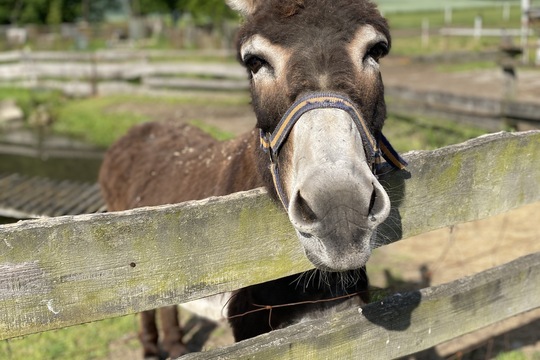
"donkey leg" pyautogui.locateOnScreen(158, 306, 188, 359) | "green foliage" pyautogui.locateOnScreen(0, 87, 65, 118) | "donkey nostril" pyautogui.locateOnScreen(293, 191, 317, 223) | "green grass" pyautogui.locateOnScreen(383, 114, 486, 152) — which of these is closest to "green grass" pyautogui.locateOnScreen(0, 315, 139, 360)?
"donkey leg" pyautogui.locateOnScreen(158, 306, 188, 359)

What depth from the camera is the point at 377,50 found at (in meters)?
2.44

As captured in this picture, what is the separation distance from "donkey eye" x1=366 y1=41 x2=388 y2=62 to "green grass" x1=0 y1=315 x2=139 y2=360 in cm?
346

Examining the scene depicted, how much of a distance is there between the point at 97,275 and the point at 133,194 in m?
2.87

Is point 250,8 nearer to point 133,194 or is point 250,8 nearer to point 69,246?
point 69,246

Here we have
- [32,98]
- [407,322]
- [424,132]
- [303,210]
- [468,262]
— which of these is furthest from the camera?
[32,98]

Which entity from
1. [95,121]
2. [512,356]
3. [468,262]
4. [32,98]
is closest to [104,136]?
[95,121]

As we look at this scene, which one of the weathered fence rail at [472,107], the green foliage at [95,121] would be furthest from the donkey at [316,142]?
the green foliage at [95,121]

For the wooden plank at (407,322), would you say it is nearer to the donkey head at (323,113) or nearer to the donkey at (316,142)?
the donkey at (316,142)

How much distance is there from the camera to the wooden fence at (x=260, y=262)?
181 cm

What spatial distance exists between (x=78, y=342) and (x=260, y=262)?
3249 millimetres

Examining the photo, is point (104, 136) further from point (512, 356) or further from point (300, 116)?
point (300, 116)

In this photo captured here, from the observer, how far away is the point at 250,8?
9.41ft

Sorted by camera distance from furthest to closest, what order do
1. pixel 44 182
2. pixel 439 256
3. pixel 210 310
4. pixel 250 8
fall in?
pixel 44 182 < pixel 439 256 < pixel 210 310 < pixel 250 8

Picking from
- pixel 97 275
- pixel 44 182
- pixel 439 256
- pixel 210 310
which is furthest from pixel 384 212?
pixel 44 182
